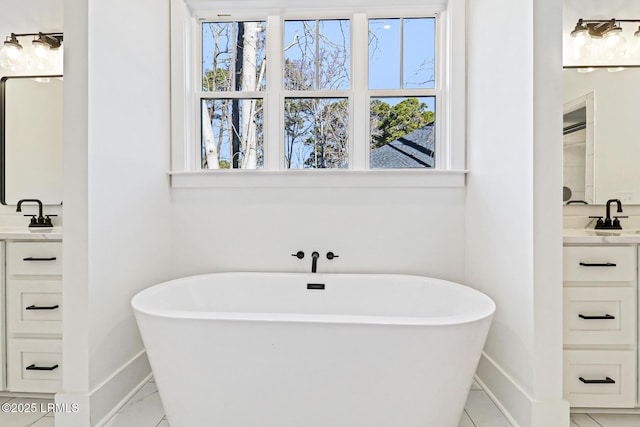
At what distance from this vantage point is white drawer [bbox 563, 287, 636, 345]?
5.67 ft

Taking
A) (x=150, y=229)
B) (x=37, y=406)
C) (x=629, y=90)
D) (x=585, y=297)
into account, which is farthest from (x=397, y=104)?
(x=37, y=406)

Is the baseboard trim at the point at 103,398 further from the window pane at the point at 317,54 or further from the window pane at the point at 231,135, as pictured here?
the window pane at the point at 317,54

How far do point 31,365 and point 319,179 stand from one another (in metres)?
1.85

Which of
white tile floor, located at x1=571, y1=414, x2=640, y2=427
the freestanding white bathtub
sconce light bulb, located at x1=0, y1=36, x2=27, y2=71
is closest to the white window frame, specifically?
sconce light bulb, located at x1=0, y1=36, x2=27, y2=71

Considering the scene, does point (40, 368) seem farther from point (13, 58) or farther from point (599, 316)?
point (599, 316)

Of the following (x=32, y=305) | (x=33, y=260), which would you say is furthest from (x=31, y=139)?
(x=32, y=305)

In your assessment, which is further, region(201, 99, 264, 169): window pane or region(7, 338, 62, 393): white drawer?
region(201, 99, 264, 169): window pane

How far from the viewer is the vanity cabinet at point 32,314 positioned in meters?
1.84

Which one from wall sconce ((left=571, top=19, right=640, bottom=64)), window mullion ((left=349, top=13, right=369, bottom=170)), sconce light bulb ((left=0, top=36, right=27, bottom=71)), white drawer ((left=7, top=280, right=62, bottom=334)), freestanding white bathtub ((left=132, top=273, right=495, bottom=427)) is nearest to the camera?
freestanding white bathtub ((left=132, top=273, right=495, bottom=427))

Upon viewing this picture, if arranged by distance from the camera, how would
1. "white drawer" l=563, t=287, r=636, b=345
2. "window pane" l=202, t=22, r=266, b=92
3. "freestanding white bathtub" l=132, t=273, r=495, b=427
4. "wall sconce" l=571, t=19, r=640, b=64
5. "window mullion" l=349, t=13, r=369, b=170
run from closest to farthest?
"freestanding white bathtub" l=132, t=273, r=495, b=427
"white drawer" l=563, t=287, r=636, b=345
"wall sconce" l=571, t=19, r=640, b=64
"window mullion" l=349, t=13, r=369, b=170
"window pane" l=202, t=22, r=266, b=92

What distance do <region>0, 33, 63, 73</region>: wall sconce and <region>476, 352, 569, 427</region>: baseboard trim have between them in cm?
320

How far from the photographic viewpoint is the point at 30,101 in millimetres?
2320

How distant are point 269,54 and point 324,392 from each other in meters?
2.15

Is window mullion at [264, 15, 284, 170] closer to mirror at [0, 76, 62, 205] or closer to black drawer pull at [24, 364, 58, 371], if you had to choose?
mirror at [0, 76, 62, 205]
